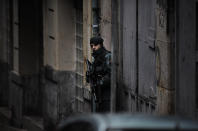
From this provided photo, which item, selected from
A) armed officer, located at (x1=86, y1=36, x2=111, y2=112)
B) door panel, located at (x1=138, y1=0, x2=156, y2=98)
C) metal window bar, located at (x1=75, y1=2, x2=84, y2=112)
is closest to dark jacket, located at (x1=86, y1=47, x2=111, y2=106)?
armed officer, located at (x1=86, y1=36, x2=111, y2=112)

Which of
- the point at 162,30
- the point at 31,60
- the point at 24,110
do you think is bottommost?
the point at 24,110

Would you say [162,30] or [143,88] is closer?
[162,30]

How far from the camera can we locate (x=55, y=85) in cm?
1933

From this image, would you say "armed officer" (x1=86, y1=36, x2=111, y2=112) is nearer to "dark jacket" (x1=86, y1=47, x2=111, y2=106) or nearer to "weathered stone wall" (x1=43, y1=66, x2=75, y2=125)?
"dark jacket" (x1=86, y1=47, x2=111, y2=106)

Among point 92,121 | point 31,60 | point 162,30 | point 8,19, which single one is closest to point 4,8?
point 8,19

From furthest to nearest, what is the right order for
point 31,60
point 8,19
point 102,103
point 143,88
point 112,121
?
point 8,19, point 31,60, point 102,103, point 143,88, point 112,121

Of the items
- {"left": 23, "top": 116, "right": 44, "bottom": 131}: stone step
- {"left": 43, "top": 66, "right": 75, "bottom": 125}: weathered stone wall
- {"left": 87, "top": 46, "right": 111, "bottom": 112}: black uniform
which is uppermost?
{"left": 87, "top": 46, "right": 111, "bottom": 112}: black uniform

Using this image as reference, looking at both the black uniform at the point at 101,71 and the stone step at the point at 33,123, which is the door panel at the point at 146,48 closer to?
the black uniform at the point at 101,71

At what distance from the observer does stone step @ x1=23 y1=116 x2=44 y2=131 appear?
67.9 feet

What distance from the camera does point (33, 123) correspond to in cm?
2102

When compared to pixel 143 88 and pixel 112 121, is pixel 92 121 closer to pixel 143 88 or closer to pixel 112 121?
pixel 112 121

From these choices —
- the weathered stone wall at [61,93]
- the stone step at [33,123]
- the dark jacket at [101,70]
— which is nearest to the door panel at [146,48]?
the dark jacket at [101,70]

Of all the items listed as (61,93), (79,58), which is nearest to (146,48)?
(79,58)

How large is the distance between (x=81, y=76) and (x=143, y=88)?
16.1ft
